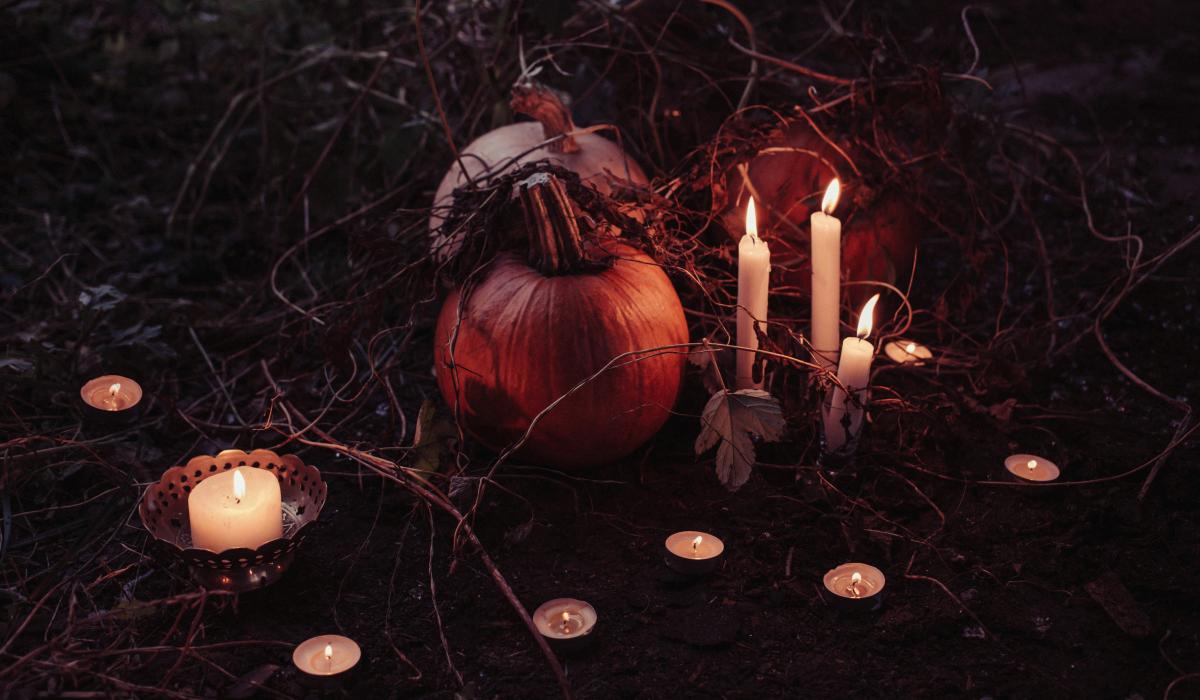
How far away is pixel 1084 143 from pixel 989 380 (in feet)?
5.67

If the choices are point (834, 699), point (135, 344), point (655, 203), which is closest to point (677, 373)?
point (655, 203)

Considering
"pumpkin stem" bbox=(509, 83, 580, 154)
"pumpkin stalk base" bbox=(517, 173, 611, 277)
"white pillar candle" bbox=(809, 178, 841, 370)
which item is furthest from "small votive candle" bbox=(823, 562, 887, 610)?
"pumpkin stem" bbox=(509, 83, 580, 154)

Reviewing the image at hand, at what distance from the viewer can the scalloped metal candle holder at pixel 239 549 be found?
1.72 metres

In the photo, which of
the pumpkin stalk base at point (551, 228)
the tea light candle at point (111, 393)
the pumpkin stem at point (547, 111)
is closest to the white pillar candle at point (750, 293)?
the pumpkin stalk base at point (551, 228)

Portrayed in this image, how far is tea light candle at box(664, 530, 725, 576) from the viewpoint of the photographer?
72.7 inches

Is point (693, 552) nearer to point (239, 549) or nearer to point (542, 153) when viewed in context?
point (239, 549)

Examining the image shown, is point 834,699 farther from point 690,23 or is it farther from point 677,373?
point 690,23

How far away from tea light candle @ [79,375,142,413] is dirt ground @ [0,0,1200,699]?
0.10m

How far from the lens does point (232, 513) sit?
1757 mm

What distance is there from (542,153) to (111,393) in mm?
1162

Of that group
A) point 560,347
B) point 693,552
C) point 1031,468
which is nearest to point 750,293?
point 560,347

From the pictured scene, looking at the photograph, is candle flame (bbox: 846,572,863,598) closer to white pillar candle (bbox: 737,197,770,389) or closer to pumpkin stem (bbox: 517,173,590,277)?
white pillar candle (bbox: 737,197,770,389)

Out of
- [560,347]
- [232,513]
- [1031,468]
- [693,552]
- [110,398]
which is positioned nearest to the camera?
[232,513]

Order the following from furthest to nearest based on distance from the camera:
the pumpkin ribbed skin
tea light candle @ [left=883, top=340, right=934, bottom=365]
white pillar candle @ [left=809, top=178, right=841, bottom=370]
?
tea light candle @ [left=883, top=340, right=934, bottom=365]
white pillar candle @ [left=809, top=178, right=841, bottom=370]
the pumpkin ribbed skin
